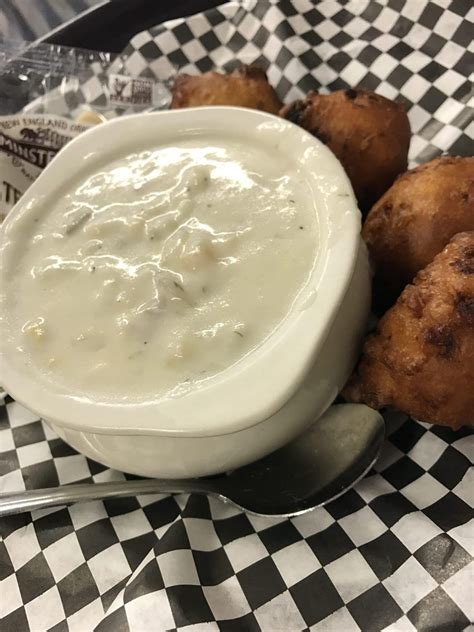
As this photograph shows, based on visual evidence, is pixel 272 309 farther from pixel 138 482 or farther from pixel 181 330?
pixel 138 482

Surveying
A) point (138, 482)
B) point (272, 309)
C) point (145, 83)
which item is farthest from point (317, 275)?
point (145, 83)

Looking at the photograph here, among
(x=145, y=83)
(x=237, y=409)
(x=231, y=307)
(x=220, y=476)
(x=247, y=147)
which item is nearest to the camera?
(x=237, y=409)

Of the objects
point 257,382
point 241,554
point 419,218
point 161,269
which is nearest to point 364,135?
point 419,218

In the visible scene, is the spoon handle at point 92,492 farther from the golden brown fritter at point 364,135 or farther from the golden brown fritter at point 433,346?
the golden brown fritter at point 364,135

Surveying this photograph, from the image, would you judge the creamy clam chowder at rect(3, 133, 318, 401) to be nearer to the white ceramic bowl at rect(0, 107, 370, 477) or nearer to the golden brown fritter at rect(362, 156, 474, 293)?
the white ceramic bowl at rect(0, 107, 370, 477)

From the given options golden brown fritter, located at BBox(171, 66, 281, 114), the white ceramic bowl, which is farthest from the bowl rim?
golden brown fritter, located at BBox(171, 66, 281, 114)

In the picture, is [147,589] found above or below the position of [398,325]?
below

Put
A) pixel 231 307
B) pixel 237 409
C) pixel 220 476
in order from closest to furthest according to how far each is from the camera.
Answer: pixel 237 409
pixel 231 307
pixel 220 476
